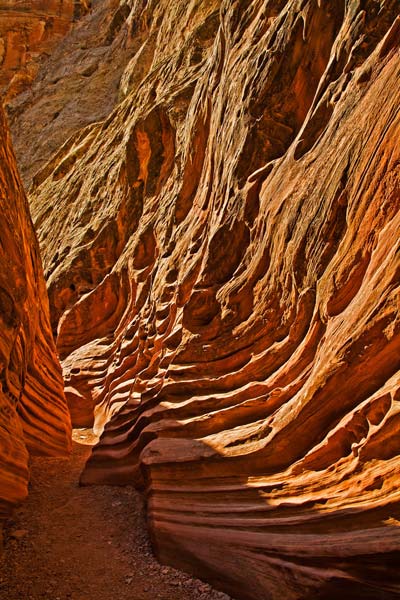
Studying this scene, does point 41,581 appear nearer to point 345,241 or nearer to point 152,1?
point 345,241

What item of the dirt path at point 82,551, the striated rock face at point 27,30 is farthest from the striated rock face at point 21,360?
the striated rock face at point 27,30

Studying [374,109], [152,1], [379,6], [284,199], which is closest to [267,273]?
[284,199]

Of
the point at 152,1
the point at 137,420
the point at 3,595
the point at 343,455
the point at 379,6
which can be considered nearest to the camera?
the point at 343,455

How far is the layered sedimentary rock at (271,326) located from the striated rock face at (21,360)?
1186 mm

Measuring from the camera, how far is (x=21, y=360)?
794 centimetres

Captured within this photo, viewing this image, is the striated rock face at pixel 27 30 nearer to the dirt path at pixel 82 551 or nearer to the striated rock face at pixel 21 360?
the striated rock face at pixel 21 360

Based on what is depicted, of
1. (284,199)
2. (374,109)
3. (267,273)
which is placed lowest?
(267,273)

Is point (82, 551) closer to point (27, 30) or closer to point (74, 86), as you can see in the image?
point (74, 86)

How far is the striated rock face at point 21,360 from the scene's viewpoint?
6977 mm

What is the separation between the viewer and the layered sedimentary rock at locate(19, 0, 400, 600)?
5.81 metres

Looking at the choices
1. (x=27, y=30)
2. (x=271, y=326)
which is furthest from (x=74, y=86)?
(x=271, y=326)

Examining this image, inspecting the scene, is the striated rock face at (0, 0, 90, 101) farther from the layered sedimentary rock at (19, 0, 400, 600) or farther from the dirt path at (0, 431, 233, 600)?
the dirt path at (0, 431, 233, 600)

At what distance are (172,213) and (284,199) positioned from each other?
5.02 meters

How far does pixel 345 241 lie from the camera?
6926mm
